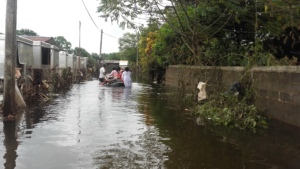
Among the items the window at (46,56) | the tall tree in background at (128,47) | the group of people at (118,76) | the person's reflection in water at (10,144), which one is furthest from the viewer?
the tall tree in background at (128,47)

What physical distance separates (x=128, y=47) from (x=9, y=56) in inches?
3507

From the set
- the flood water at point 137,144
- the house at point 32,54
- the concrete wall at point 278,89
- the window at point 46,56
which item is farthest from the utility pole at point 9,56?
the window at point 46,56

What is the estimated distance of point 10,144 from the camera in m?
5.24

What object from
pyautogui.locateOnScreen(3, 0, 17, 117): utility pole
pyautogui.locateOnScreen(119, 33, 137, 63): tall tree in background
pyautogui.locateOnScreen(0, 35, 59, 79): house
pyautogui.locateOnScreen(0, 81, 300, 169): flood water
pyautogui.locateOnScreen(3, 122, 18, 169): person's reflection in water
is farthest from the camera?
pyautogui.locateOnScreen(119, 33, 137, 63): tall tree in background

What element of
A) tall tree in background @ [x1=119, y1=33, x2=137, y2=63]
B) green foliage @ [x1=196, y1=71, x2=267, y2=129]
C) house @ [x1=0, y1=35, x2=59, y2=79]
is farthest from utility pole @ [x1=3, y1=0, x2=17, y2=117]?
tall tree in background @ [x1=119, y1=33, x2=137, y2=63]

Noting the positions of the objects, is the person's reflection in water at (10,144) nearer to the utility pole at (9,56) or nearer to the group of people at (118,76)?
the utility pole at (9,56)

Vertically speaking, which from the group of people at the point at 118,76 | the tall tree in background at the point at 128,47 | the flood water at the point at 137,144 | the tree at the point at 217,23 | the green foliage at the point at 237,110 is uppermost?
the tall tree in background at the point at 128,47

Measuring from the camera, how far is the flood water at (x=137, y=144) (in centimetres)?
448

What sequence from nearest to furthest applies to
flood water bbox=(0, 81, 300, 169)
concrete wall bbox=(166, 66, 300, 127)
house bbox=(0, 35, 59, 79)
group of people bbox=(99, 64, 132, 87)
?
flood water bbox=(0, 81, 300, 169)
concrete wall bbox=(166, 66, 300, 127)
house bbox=(0, 35, 59, 79)
group of people bbox=(99, 64, 132, 87)

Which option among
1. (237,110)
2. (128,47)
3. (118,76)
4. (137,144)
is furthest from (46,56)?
(128,47)

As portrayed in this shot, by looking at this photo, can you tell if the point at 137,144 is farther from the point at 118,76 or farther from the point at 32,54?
the point at 118,76

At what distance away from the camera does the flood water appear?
4477mm

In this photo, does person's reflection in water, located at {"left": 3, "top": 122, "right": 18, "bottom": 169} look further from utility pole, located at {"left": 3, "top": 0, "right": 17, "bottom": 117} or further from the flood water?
utility pole, located at {"left": 3, "top": 0, "right": 17, "bottom": 117}

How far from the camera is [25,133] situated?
607cm
